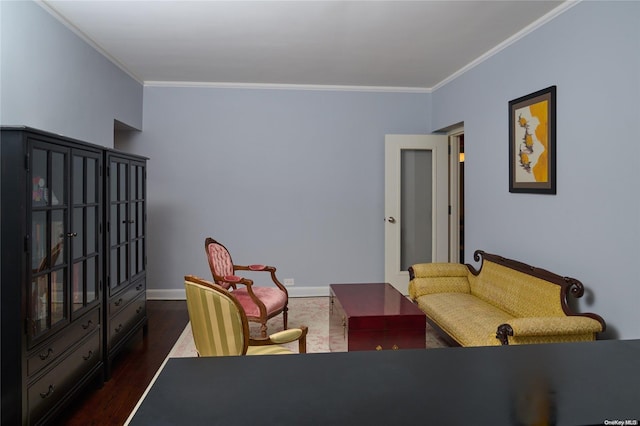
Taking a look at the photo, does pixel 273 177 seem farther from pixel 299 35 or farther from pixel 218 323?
pixel 218 323

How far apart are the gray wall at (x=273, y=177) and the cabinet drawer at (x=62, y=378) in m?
2.58

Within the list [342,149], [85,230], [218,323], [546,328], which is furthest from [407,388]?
[342,149]

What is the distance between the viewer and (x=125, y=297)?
3512mm

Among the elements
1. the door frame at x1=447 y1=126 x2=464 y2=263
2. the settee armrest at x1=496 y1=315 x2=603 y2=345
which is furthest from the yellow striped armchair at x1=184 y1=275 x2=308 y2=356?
the door frame at x1=447 y1=126 x2=464 y2=263

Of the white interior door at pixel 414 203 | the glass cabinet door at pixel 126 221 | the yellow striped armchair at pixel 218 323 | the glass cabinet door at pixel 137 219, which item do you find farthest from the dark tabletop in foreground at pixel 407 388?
the white interior door at pixel 414 203

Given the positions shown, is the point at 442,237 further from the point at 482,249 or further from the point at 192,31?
the point at 192,31

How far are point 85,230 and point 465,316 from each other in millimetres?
2732

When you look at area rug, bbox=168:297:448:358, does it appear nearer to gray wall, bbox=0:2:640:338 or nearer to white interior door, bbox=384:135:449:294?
gray wall, bbox=0:2:640:338

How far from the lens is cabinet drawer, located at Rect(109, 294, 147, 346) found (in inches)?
127

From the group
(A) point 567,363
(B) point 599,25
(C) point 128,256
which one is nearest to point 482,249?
(B) point 599,25

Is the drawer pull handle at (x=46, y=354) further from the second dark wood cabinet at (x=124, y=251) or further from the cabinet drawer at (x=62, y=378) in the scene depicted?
the second dark wood cabinet at (x=124, y=251)

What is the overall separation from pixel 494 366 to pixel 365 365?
26cm

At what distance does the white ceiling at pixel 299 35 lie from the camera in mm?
3145

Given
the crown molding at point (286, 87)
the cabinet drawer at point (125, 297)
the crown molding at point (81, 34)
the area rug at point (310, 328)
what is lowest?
the area rug at point (310, 328)
